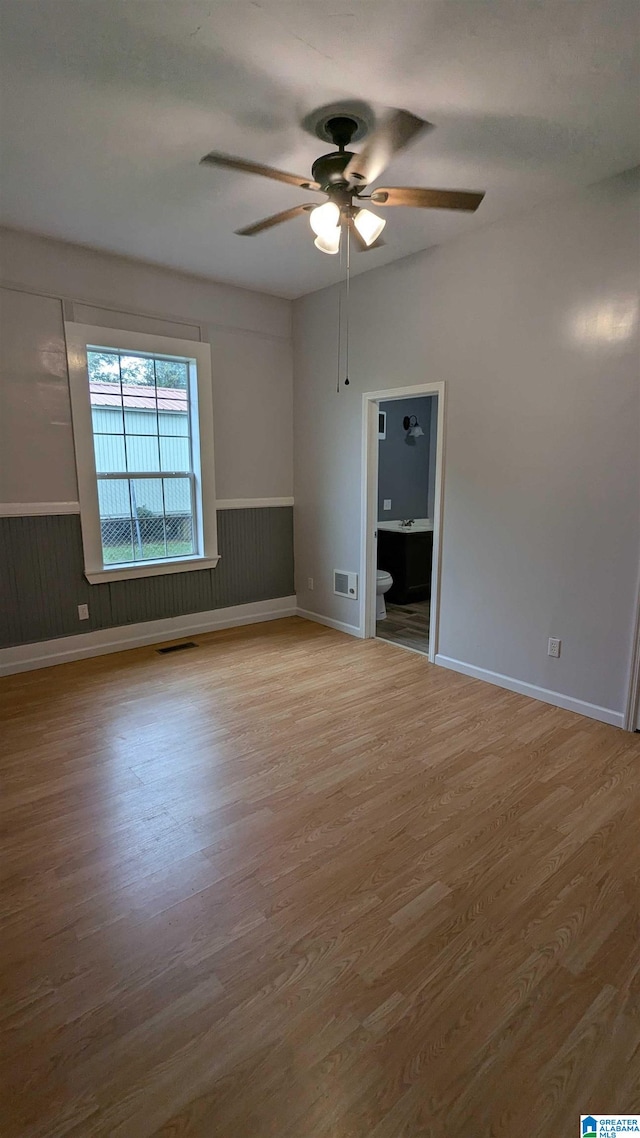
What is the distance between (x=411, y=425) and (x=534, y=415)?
115 inches

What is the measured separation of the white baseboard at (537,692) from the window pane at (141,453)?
2.70 metres

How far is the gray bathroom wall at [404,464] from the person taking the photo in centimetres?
584

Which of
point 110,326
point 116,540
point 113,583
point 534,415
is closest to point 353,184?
point 534,415

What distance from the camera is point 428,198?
2170mm

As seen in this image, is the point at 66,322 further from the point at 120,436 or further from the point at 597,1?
the point at 597,1

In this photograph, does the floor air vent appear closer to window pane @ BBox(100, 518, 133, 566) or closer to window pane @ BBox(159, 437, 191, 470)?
window pane @ BBox(100, 518, 133, 566)

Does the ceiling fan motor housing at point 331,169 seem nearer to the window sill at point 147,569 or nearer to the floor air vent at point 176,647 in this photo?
the window sill at point 147,569

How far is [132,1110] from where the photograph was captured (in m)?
1.20

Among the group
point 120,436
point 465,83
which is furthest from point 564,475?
point 120,436

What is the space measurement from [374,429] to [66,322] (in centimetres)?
234

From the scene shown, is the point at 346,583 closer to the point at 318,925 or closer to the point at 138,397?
the point at 138,397

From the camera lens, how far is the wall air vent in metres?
4.58

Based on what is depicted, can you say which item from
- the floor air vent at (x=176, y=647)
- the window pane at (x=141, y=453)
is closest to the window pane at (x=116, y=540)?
the window pane at (x=141, y=453)

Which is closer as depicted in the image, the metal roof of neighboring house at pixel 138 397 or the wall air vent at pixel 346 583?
the metal roof of neighboring house at pixel 138 397
